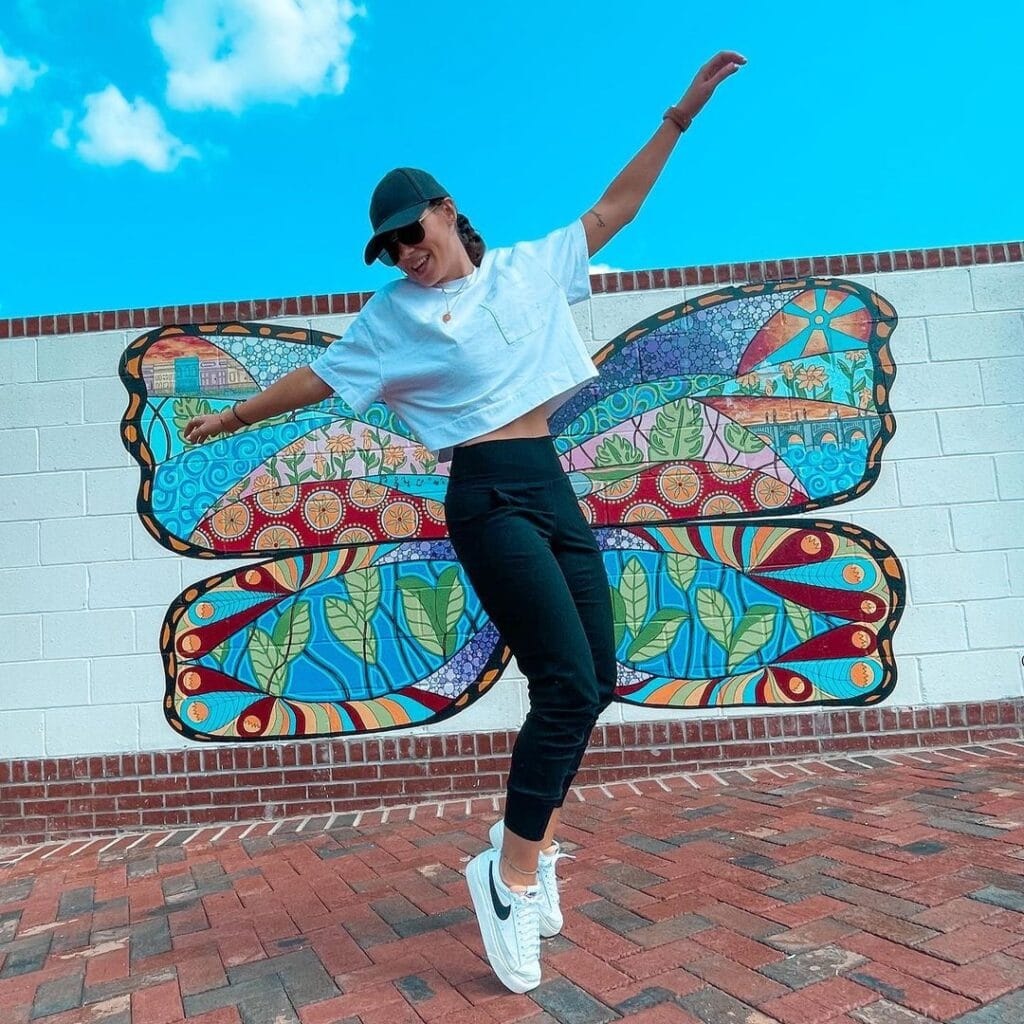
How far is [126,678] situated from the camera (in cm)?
369

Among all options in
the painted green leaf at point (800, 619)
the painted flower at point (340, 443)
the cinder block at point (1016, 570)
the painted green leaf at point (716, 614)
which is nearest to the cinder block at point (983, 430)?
the cinder block at point (1016, 570)

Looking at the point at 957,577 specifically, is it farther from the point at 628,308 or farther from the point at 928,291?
the point at 628,308

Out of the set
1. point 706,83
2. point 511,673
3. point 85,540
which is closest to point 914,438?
point 511,673

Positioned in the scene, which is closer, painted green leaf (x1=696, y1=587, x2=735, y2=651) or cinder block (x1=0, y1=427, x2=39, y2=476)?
painted green leaf (x1=696, y1=587, x2=735, y2=651)

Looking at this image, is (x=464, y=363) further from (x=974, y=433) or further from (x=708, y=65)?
(x=974, y=433)

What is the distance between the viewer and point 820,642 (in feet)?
12.0

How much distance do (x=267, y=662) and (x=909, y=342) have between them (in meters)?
3.07

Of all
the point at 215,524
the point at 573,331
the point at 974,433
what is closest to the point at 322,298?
the point at 215,524

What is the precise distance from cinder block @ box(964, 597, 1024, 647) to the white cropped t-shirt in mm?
2634

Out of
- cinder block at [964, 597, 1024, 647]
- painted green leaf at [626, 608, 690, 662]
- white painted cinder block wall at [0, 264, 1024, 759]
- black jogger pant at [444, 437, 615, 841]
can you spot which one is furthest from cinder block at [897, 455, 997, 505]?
black jogger pant at [444, 437, 615, 841]

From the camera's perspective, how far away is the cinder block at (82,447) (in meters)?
3.81

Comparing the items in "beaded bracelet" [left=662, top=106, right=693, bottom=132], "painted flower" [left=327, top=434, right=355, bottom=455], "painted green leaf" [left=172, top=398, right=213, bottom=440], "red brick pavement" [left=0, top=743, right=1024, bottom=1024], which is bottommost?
"red brick pavement" [left=0, top=743, right=1024, bottom=1024]

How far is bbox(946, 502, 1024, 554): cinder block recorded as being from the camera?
147 inches

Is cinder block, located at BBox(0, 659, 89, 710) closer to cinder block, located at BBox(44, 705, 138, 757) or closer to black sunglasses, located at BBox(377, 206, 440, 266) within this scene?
cinder block, located at BBox(44, 705, 138, 757)
